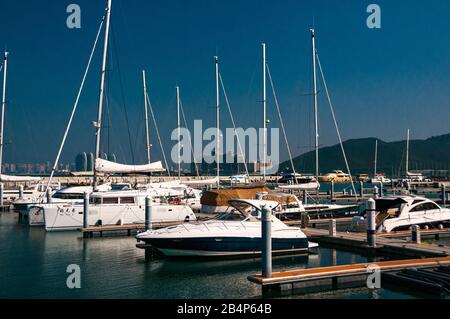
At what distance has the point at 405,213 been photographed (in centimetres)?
2783

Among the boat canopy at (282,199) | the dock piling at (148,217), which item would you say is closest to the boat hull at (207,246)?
the dock piling at (148,217)

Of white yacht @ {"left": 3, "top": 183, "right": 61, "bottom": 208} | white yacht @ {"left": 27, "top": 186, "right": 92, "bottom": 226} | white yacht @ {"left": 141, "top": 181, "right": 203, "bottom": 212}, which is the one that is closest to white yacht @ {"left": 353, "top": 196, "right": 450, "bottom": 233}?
white yacht @ {"left": 141, "top": 181, "right": 203, "bottom": 212}

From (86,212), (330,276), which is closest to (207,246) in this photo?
(330,276)

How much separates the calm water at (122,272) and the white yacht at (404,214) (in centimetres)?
465

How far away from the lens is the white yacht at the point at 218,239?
22281mm

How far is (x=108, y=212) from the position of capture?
32094mm

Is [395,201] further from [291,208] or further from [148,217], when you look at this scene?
[148,217]

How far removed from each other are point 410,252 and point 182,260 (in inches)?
401

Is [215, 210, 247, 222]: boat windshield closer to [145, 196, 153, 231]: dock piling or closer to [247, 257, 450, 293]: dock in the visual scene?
[145, 196, 153, 231]: dock piling

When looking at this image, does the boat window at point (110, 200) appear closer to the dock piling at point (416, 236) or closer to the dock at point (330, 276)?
the dock at point (330, 276)

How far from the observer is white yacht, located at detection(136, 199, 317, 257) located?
73.1 ft

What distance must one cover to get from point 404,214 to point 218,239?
11.8 meters
